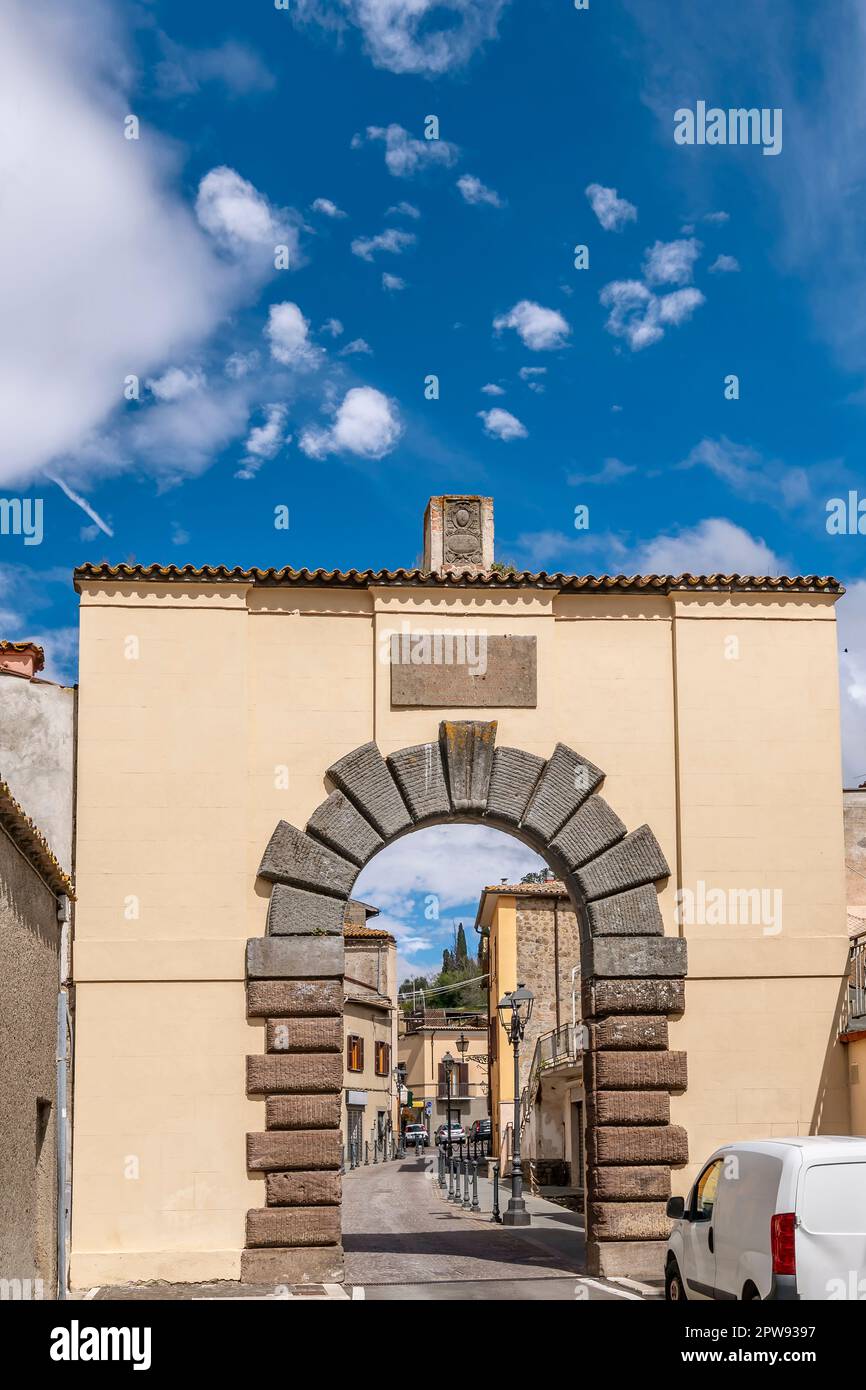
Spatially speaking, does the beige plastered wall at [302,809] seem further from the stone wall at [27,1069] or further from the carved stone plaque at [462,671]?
the stone wall at [27,1069]

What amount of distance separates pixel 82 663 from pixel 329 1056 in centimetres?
445

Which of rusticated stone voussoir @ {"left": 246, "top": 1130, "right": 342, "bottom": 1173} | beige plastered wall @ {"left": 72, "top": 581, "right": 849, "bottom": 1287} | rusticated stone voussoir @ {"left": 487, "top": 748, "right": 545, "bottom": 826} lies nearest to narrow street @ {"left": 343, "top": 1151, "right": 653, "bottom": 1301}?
rusticated stone voussoir @ {"left": 246, "top": 1130, "right": 342, "bottom": 1173}

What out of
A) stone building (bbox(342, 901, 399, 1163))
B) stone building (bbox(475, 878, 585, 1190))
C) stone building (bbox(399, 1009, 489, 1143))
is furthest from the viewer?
stone building (bbox(399, 1009, 489, 1143))

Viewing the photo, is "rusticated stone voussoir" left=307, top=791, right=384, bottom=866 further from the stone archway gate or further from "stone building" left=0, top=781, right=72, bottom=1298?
"stone building" left=0, top=781, right=72, bottom=1298

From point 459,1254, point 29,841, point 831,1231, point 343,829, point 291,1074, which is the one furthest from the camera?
point 459,1254

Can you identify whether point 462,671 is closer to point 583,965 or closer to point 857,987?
point 583,965

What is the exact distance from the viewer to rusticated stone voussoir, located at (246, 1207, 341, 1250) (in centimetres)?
1387

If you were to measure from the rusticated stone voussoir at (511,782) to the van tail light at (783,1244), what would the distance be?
7.05m

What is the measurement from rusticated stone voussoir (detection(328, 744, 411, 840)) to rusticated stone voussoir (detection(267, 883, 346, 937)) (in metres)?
0.90

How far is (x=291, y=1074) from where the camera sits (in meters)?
14.3

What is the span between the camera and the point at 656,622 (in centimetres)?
1567

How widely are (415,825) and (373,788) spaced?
0.57m

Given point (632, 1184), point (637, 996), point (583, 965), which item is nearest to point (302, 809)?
point (583, 965)
